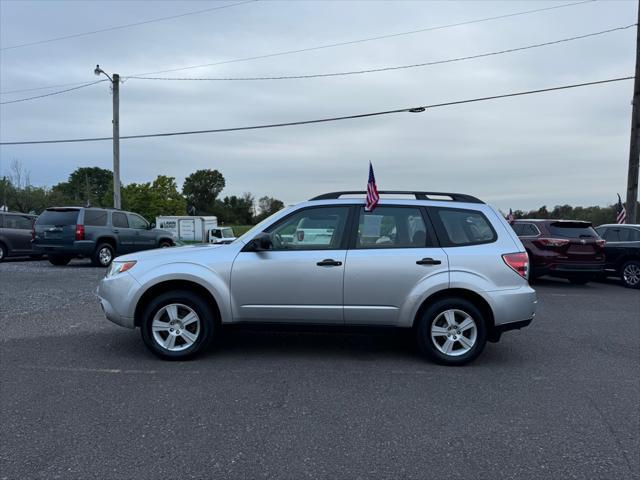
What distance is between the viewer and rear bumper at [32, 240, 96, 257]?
14.7m

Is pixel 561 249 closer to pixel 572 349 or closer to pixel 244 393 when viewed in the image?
pixel 572 349

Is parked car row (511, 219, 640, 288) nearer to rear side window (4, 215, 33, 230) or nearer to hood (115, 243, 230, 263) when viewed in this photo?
hood (115, 243, 230, 263)

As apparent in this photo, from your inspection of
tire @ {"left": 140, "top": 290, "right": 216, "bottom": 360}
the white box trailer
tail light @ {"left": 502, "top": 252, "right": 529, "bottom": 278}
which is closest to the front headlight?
tire @ {"left": 140, "top": 290, "right": 216, "bottom": 360}

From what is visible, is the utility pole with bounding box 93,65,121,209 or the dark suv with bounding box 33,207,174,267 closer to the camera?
the dark suv with bounding box 33,207,174,267

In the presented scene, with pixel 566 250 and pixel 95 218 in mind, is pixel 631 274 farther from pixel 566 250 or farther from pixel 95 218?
pixel 95 218

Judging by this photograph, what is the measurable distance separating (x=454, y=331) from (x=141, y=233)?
13.5 metres

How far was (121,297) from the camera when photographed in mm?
5492

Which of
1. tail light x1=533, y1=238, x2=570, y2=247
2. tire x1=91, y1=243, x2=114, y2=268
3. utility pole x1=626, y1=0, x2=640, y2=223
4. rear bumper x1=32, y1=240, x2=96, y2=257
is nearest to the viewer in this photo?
tail light x1=533, y1=238, x2=570, y2=247

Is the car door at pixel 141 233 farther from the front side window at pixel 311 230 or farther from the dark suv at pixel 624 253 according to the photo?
the dark suv at pixel 624 253

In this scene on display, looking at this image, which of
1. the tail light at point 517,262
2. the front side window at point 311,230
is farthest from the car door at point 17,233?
the tail light at point 517,262

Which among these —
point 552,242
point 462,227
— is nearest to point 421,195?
point 462,227

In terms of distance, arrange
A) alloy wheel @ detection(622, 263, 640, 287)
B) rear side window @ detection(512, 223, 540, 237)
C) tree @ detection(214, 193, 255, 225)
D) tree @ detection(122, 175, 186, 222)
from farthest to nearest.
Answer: tree @ detection(214, 193, 255, 225)
tree @ detection(122, 175, 186, 222)
alloy wheel @ detection(622, 263, 640, 287)
rear side window @ detection(512, 223, 540, 237)

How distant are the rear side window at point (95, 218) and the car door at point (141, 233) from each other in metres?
1.07

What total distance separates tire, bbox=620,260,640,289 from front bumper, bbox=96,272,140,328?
40.0 ft
